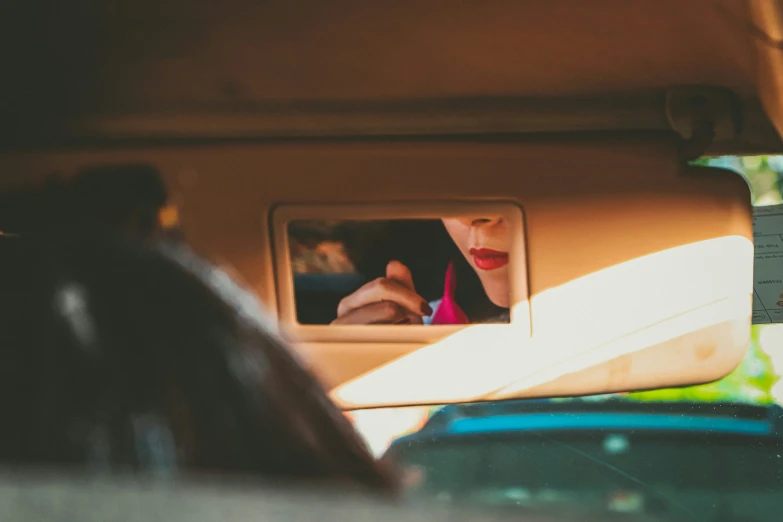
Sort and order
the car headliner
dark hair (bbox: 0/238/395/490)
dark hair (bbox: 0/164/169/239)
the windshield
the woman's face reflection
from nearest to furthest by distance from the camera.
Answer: dark hair (bbox: 0/238/395/490)
dark hair (bbox: 0/164/169/239)
the car headliner
the woman's face reflection
the windshield

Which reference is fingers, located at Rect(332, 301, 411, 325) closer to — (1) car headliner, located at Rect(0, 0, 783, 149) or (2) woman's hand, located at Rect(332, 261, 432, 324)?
(2) woman's hand, located at Rect(332, 261, 432, 324)

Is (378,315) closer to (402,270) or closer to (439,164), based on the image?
(402,270)

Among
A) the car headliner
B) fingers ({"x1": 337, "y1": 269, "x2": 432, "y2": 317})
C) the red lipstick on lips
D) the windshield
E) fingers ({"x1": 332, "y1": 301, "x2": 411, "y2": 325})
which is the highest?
the car headliner

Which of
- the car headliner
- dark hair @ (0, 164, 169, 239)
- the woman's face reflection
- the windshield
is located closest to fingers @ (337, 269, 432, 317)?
the woman's face reflection

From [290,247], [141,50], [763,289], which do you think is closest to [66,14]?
[141,50]

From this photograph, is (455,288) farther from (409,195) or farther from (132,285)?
(132,285)

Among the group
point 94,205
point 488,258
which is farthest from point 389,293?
point 94,205

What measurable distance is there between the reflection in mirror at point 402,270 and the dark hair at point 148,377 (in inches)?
38.3

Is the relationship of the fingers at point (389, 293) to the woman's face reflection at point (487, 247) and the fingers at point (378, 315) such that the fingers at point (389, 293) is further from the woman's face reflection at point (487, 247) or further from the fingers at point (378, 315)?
the woman's face reflection at point (487, 247)

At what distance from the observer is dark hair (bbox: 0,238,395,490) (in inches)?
23.0

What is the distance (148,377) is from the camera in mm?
602

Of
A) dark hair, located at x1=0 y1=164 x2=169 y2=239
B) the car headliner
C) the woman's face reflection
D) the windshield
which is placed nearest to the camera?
dark hair, located at x1=0 y1=164 x2=169 y2=239

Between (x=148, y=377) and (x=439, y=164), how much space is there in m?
1.09

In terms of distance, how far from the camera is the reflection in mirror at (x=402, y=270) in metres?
1.64
